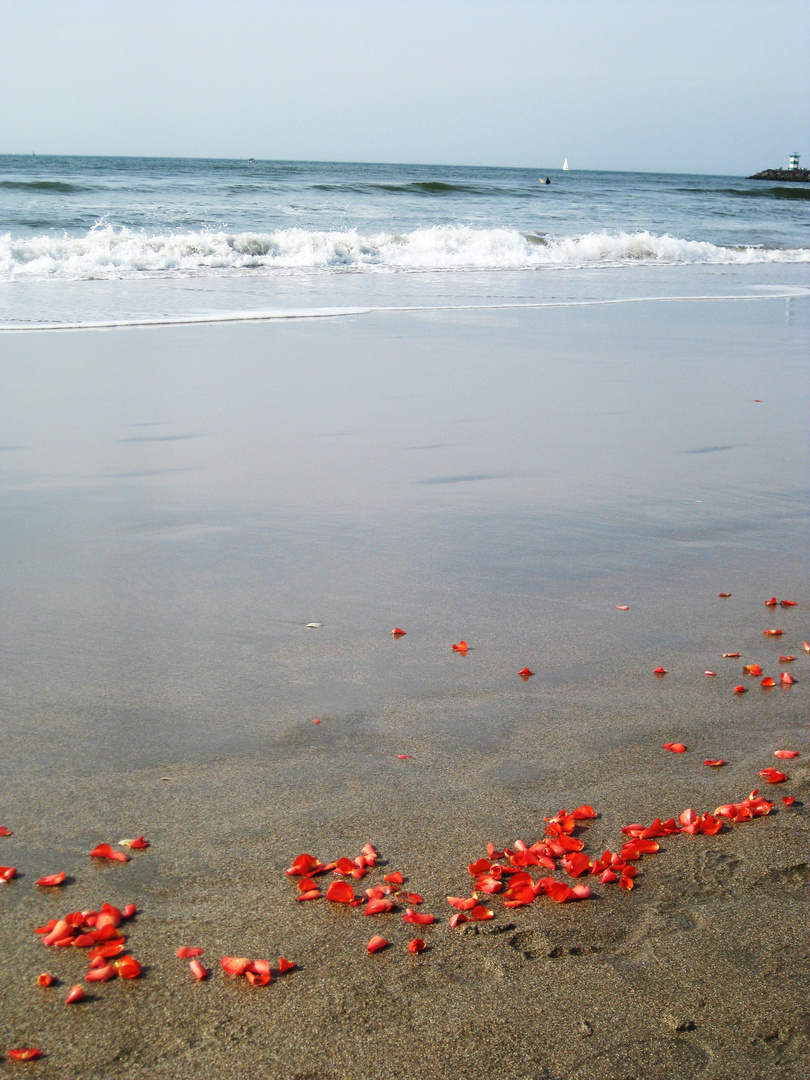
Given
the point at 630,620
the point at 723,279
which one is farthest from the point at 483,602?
the point at 723,279

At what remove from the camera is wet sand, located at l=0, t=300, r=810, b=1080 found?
62.7 inches

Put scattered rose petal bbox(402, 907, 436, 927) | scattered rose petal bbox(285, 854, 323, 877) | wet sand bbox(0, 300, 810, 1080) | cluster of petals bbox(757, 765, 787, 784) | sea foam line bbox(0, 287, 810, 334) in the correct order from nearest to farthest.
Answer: wet sand bbox(0, 300, 810, 1080)
scattered rose petal bbox(402, 907, 436, 927)
scattered rose petal bbox(285, 854, 323, 877)
cluster of petals bbox(757, 765, 787, 784)
sea foam line bbox(0, 287, 810, 334)

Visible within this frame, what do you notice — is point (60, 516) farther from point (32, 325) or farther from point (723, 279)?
point (723, 279)

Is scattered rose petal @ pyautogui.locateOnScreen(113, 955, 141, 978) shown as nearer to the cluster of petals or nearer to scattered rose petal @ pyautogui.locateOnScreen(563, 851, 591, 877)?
scattered rose petal @ pyautogui.locateOnScreen(563, 851, 591, 877)

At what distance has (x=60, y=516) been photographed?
407cm

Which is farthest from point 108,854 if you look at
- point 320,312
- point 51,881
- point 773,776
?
point 320,312

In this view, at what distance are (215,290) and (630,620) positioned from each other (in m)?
10.2

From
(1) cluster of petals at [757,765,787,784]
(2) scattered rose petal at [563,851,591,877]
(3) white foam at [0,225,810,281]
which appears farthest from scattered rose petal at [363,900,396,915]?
(3) white foam at [0,225,810,281]

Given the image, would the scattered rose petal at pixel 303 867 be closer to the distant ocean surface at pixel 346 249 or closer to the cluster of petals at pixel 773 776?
the cluster of petals at pixel 773 776

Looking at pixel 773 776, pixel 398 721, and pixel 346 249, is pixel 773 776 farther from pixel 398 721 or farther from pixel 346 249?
pixel 346 249

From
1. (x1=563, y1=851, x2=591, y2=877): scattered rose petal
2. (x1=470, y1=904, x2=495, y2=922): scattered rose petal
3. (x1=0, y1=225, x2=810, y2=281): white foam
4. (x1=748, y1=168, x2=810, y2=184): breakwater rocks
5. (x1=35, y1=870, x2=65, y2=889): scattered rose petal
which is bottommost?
(x1=470, y1=904, x2=495, y2=922): scattered rose petal

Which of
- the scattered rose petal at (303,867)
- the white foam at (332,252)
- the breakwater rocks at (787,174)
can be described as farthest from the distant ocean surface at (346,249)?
the breakwater rocks at (787,174)

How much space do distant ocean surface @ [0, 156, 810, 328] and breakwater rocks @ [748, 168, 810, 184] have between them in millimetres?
71583

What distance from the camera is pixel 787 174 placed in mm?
98688
